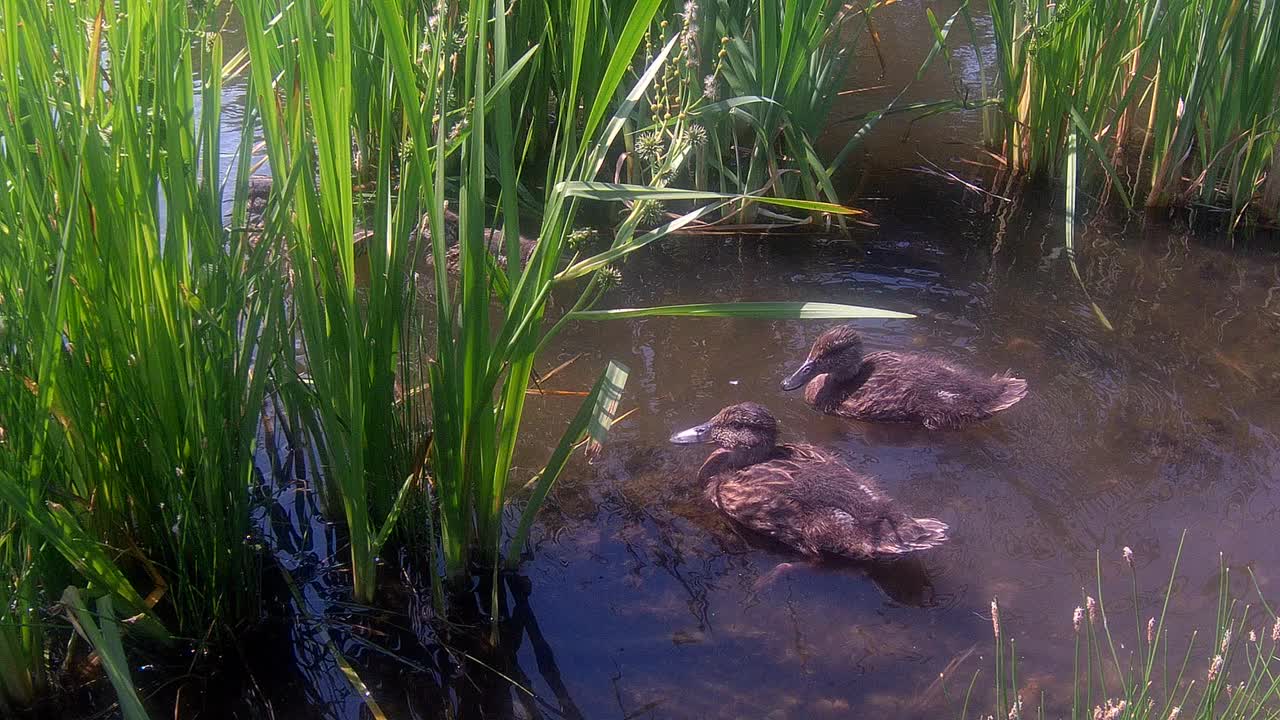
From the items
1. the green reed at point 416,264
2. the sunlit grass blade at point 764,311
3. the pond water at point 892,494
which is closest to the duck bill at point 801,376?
the pond water at point 892,494

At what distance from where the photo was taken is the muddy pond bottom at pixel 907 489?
277cm

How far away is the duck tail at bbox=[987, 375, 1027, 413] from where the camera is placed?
3.96m

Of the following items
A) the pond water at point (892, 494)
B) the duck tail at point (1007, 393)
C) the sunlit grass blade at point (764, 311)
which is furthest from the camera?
the duck tail at point (1007, 393)

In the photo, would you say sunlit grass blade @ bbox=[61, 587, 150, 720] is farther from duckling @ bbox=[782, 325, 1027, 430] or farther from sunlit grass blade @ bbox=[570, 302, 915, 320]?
duckling @ bbox=[782, 325, 1027, 430]

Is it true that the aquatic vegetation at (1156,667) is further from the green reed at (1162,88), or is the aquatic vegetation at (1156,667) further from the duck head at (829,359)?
the green reed at (1162,88)

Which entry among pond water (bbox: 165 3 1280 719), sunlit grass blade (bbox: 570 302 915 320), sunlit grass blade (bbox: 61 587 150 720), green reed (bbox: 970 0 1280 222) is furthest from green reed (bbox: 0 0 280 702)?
green reed (bbox: 970 0 1280 222)

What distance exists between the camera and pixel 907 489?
3.73 m

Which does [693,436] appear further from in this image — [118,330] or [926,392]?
[118,330]

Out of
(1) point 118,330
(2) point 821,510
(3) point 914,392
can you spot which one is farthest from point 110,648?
(3) point 914,392

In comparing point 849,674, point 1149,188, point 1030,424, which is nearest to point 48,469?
point 849,674

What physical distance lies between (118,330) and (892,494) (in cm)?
258

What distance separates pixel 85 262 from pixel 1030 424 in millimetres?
3316

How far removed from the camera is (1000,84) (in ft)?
20.6

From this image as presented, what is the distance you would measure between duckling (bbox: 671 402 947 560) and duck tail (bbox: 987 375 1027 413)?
0.65 metres
